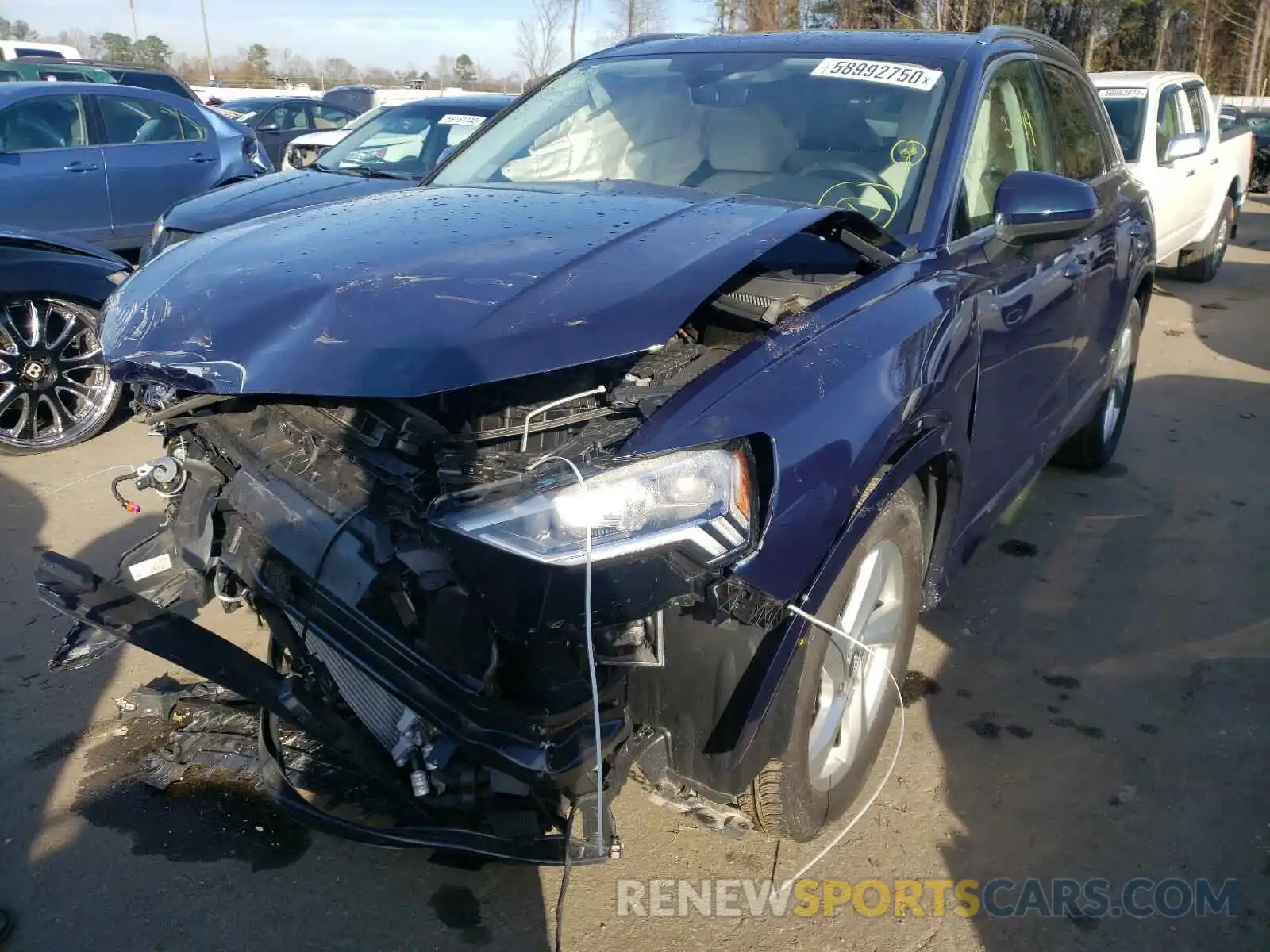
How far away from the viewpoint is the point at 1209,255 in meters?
10.2

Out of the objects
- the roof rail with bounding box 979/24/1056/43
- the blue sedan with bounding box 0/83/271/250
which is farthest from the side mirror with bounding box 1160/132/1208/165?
the blue sedan with bounding box 0/83/271/250

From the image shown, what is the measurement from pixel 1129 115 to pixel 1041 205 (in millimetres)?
6297

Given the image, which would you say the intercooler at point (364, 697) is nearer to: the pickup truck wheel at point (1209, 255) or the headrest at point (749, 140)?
the headrest at point (749, 140)

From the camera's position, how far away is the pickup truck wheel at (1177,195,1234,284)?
1004cm

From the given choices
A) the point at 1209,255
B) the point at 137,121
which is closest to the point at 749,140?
the point at 137,121

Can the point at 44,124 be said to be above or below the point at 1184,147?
above

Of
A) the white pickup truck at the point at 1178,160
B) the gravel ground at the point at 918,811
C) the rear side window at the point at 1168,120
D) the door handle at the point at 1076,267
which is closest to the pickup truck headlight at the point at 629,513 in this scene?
the gravel ground at the point at 918,811

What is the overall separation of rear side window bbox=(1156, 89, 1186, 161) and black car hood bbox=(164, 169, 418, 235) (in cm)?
607

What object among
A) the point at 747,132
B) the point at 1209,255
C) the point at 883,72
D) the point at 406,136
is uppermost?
the point at 883,72

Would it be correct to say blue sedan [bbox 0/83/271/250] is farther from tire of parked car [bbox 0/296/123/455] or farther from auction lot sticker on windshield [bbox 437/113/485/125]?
tire of parked car [bbox 0/296/123/455]

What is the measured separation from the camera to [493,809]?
1935mm

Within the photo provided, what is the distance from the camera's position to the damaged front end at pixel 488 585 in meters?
1.73

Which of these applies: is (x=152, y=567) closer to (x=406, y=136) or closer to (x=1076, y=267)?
(x=1076, y=267)

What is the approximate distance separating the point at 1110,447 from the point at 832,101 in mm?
2849
